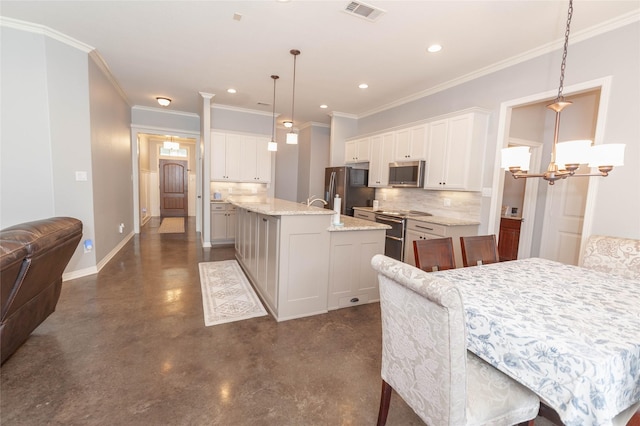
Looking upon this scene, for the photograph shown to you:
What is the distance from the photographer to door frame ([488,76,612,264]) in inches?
104

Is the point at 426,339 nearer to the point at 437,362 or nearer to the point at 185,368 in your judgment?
the point at 437,362

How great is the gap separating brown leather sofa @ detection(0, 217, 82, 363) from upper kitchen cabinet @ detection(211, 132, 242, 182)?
370 centimetres

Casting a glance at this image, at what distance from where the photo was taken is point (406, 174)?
4574mm

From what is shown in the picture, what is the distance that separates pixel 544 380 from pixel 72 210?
183 inches

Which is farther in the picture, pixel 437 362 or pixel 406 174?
pixel 406 174

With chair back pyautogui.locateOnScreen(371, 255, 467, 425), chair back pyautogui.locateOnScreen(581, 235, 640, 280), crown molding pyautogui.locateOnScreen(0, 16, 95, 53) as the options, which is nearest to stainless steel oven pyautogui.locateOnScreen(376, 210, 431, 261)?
chair back pyautogui.locateOnScreen(581, 235, 640, 280)

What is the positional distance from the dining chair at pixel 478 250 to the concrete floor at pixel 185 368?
1.05 m

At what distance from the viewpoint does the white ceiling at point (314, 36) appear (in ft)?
8.32

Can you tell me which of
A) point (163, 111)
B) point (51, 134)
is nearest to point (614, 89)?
point (51, 134)

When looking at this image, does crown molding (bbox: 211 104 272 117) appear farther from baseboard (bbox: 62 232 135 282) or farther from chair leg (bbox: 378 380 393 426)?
chair leg (bbox: 378 380 393 426)

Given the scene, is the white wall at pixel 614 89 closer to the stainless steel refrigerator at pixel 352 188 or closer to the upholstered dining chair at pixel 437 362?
the upholstered dining chair at pixel 437 362

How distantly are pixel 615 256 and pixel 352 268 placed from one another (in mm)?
2151

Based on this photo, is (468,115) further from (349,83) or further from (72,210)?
(72,210)

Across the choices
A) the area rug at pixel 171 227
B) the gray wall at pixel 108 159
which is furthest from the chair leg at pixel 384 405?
the area rug at pixel 171 227
